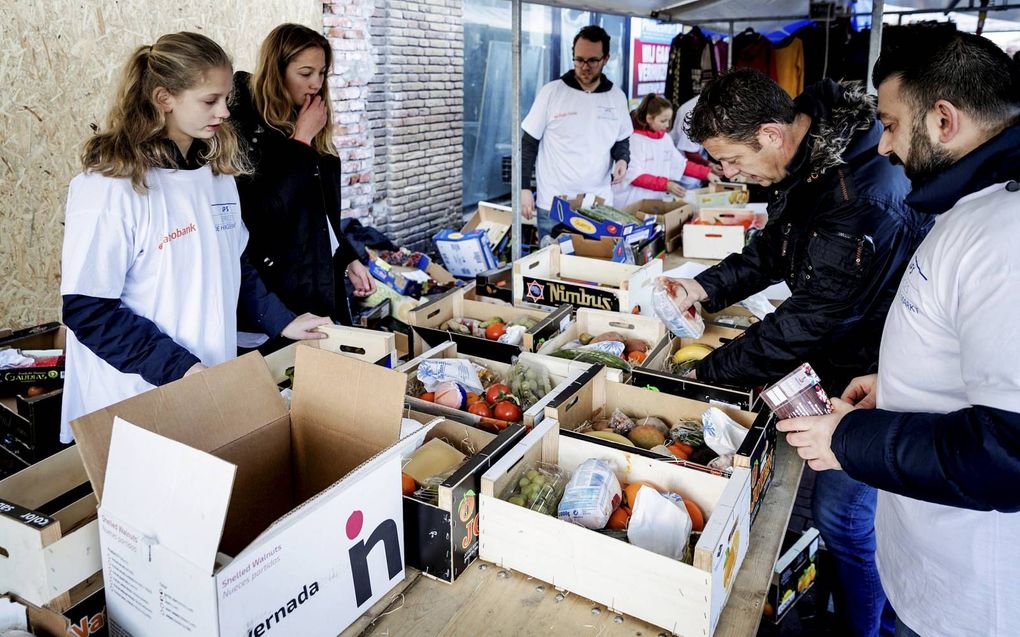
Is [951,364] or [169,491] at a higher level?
[951,364]

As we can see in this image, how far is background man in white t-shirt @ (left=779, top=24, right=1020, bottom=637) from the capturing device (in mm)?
1237

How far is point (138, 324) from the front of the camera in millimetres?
2066

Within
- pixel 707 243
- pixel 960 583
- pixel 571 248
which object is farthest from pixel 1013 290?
pixel 707 243

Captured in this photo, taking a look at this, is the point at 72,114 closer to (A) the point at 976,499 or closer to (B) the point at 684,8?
(A) the point at 976,499

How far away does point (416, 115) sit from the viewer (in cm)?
712

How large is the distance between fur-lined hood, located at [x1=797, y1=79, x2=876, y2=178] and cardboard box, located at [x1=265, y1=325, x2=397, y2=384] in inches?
51.7

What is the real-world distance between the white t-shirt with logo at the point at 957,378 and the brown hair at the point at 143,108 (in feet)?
5.96

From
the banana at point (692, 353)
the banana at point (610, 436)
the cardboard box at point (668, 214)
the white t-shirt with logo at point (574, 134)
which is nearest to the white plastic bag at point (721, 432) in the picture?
the banana at point (610, 436)

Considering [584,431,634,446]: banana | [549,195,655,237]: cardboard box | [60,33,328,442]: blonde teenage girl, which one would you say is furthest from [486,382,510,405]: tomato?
[549,195,655,237]: cardboard box

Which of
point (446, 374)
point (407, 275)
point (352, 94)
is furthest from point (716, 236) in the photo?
point (352, 94)

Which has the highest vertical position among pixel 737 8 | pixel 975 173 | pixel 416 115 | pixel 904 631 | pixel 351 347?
pixel 737 8

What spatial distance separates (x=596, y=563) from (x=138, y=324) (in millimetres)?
1326

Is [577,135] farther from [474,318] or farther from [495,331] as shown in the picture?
[495,331]

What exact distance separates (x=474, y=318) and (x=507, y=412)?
3.80 feet
